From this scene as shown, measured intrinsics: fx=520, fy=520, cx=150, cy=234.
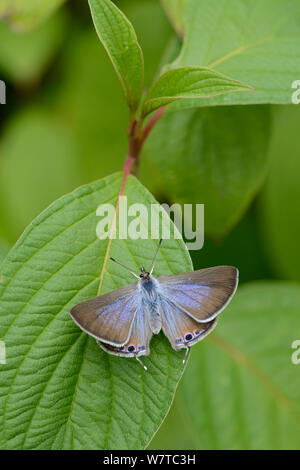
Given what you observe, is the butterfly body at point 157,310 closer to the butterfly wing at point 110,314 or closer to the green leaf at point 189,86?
the butterfly wing at point 110,314

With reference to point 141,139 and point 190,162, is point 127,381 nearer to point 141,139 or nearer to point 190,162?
point 141,139

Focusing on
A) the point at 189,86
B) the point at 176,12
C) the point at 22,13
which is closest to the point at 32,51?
the point at 22,13

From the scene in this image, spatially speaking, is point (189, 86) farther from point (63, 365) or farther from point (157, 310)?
point (63, 365)

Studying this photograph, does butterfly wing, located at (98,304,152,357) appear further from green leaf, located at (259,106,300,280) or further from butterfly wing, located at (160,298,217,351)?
green leaf, located at (259,106,300,280)

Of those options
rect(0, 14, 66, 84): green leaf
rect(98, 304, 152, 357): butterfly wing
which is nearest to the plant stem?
rect(98, 304, 152, 357): butterfly wing

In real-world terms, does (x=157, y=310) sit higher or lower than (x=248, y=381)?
higher
